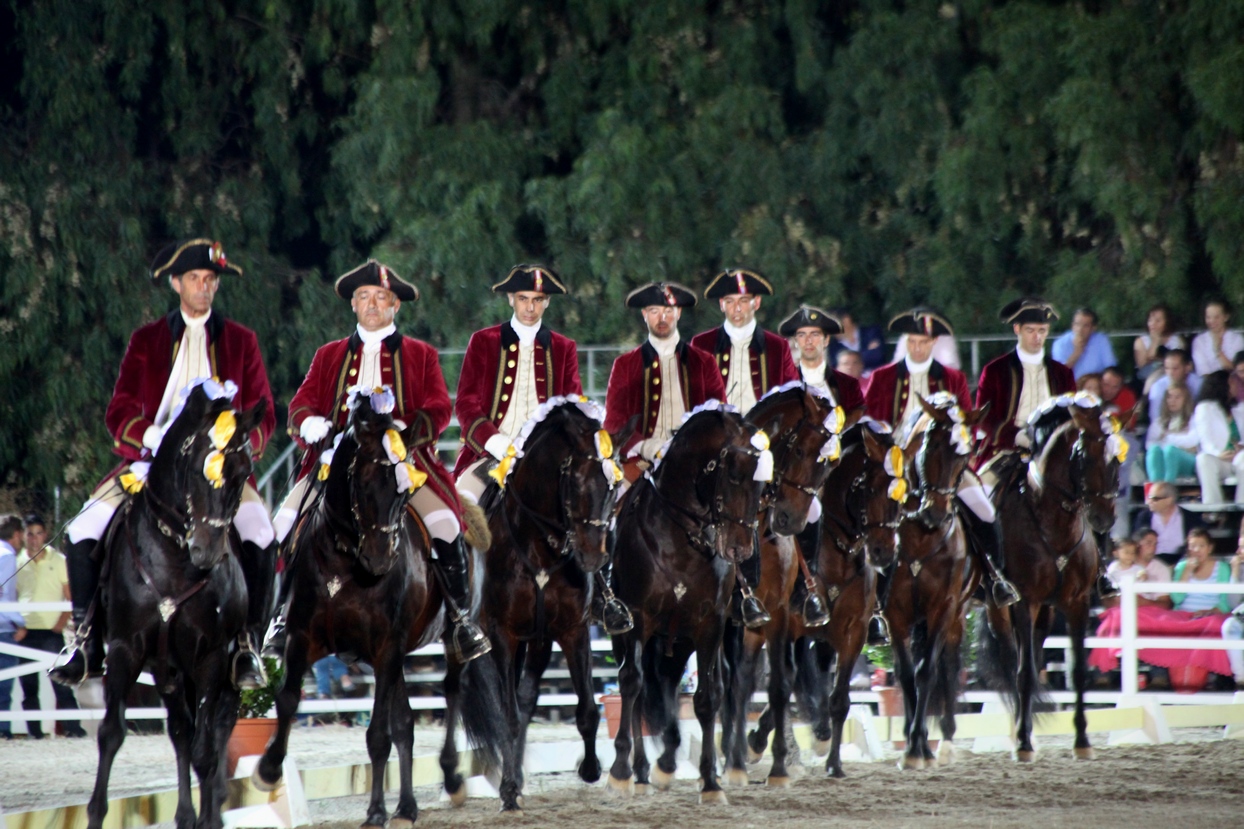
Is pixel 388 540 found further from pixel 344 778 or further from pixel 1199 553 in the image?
pixel 1199 553

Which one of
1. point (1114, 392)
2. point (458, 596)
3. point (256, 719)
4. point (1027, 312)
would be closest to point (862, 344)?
point (1114, 392)

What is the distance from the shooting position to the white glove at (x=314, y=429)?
794 cm

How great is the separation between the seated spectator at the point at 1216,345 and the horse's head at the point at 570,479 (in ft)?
23.9

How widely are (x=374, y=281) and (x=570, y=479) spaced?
53.5 inches

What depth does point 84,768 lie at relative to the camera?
10570 mm

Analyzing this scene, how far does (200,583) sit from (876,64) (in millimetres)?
12998

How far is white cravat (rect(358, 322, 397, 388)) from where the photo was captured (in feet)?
27.7

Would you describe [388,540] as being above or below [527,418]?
below

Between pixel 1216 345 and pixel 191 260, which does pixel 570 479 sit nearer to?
pixel 191 260

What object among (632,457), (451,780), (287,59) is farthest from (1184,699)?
(287,59)

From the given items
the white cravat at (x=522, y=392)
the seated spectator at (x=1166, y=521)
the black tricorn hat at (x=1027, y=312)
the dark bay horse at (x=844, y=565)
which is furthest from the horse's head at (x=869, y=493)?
the seated spectator at (x=1166, y=521)

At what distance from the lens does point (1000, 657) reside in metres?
11.4

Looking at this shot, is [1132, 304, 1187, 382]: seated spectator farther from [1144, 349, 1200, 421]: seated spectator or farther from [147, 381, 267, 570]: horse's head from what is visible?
[147, 381, 267, 570]: horse's head

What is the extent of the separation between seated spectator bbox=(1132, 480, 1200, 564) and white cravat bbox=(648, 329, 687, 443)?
531 centimetres
